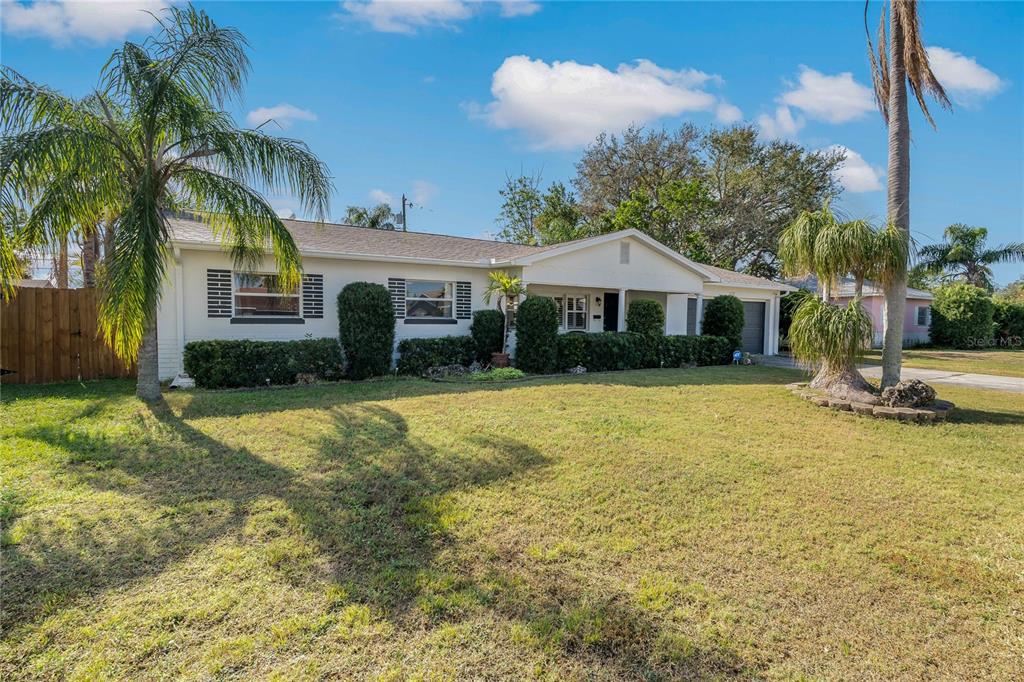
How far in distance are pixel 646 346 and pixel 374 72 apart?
10.4 metres

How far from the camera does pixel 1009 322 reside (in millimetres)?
28141

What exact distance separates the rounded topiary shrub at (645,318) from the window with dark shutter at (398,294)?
7032mm

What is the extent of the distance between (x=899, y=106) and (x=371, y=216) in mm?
31832

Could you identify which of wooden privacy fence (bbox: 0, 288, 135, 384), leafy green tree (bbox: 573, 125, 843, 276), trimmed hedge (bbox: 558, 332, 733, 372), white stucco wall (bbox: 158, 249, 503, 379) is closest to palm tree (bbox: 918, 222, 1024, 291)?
leafy green tree (bbox: 573, 125, 843, 276)

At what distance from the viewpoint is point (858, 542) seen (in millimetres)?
3768

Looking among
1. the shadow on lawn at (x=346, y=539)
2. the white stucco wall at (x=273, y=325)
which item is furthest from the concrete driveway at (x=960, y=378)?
the shadow on lawn at (x=346, y=539)

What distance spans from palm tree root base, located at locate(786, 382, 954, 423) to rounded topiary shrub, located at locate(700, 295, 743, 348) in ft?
26.2

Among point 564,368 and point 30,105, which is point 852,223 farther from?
point 30,105

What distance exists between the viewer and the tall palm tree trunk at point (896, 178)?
340 inches

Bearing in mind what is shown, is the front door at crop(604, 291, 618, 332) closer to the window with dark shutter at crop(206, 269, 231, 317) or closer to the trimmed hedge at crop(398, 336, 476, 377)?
the trimmed hedge at crop(398, 336, 476, 377)

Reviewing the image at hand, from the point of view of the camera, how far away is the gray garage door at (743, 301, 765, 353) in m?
20.8

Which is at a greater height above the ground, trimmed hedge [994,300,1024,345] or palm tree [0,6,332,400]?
palm tree [0,6,332,400]

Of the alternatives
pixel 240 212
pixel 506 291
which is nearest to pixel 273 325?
pixel 240 212

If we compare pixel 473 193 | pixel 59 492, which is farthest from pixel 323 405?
pixel 473 193
